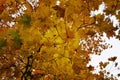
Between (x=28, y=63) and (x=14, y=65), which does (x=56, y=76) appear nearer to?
(x=28, y=63)

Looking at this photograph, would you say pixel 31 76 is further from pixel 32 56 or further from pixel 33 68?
pixel 32 56

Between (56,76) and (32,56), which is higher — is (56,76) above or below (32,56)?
below

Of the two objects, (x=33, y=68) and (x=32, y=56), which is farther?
(x=33, y=68)

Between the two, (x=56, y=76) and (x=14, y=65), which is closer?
(x=56, y=76)

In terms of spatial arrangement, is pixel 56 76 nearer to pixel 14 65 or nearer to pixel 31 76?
pixel 31 76

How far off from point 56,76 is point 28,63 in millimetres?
720

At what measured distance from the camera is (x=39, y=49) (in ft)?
18.4

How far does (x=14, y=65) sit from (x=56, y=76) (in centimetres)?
115

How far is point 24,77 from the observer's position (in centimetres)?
601

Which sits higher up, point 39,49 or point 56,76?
point 39,49

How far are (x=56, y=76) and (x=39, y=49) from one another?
0.67 meters

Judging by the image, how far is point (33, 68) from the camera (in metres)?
6.31

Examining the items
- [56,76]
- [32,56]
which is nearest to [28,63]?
[32,56]

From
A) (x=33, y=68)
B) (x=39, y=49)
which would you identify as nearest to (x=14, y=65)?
(x=33, y=68)
